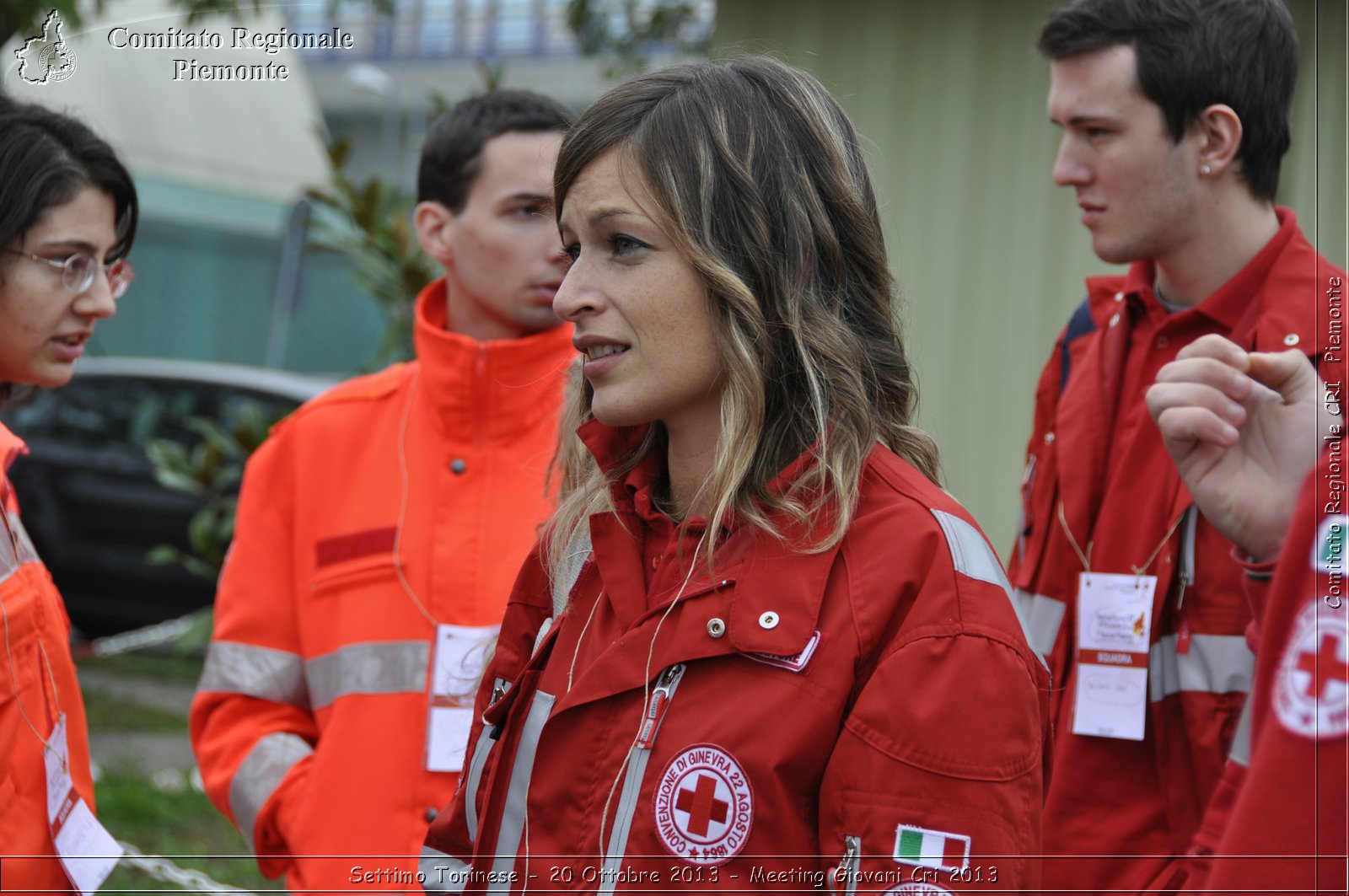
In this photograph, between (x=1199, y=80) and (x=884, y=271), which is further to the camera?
(x=1199, y=80)

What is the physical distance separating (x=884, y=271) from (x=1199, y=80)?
1211mm

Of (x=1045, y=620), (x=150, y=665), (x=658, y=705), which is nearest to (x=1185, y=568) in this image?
(x=1045, y=620)

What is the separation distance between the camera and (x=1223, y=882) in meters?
1.47

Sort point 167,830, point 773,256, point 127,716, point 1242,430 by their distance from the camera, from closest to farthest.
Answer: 1. point 773,256
2. point 1242,430
3. point 167,830
4. point 127,716

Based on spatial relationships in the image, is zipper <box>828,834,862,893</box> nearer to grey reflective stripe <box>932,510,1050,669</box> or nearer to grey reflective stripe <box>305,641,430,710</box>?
grey reflective stripe <box>932,510,1050,669</box>

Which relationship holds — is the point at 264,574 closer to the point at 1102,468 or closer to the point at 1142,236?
the point at 1102,468

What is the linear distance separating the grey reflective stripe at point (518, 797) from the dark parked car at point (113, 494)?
817cm

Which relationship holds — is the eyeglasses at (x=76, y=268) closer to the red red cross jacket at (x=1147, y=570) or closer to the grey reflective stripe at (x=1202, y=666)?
the red red cross jacket at (x=1147, y=570)

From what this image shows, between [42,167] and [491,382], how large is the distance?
1.05 meters

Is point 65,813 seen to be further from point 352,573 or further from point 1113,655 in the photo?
point 1113,655

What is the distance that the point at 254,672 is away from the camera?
118 inches

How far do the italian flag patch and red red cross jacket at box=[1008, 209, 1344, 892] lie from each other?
899 millimetres

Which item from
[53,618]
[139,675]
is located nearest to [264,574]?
[53,618]

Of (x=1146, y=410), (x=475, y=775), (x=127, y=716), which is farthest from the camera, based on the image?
(x=127, y=716)
